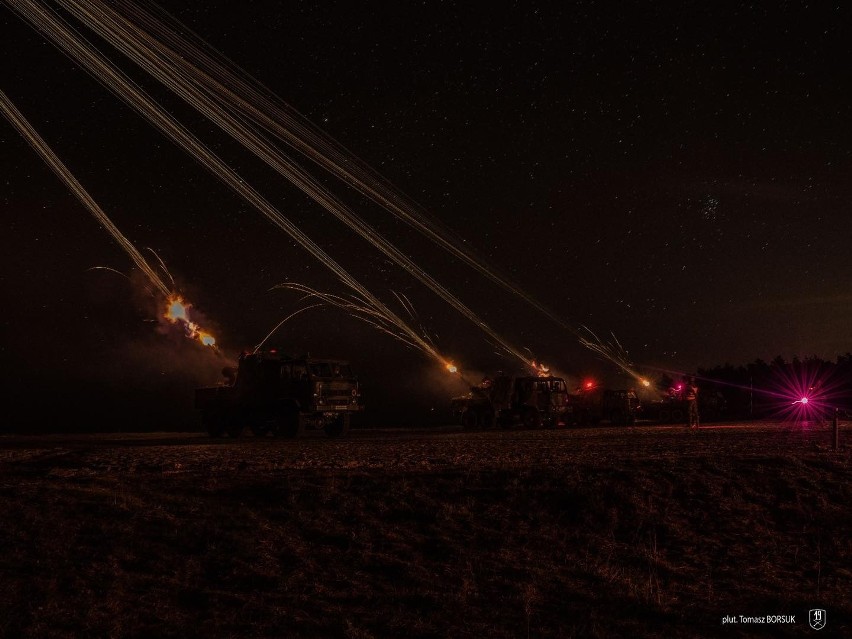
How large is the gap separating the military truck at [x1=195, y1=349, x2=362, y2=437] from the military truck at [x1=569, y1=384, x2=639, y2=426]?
1434 centimetres

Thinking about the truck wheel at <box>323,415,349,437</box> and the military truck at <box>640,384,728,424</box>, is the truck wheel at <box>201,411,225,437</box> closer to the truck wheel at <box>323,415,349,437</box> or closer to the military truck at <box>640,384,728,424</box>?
the truck wheel at <box>323,415,349,437</box>

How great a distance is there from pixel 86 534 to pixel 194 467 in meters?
4.42

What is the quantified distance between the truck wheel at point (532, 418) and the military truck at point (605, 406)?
519cm

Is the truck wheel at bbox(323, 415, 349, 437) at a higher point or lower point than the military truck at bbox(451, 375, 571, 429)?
lower

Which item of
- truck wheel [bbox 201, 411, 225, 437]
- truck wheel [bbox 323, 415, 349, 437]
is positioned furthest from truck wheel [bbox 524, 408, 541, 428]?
truck wheel [bbox 201, 411, 225, 437]

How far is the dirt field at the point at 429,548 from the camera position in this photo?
7672 mm

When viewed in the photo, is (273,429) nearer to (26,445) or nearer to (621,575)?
(26,445)

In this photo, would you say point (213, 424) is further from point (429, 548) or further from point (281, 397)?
point (429, 548)

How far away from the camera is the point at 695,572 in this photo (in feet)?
30.4

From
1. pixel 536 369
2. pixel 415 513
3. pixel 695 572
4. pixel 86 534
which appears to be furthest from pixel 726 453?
pixel 536 369

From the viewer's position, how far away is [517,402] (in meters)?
31.3

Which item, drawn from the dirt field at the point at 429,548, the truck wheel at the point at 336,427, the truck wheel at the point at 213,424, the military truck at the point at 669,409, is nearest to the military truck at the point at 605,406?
the military truck at the point at 669,409

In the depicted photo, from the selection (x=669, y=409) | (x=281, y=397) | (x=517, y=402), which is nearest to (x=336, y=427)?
(x=281, y=397)

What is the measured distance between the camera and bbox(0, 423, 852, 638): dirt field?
7.67 metres
